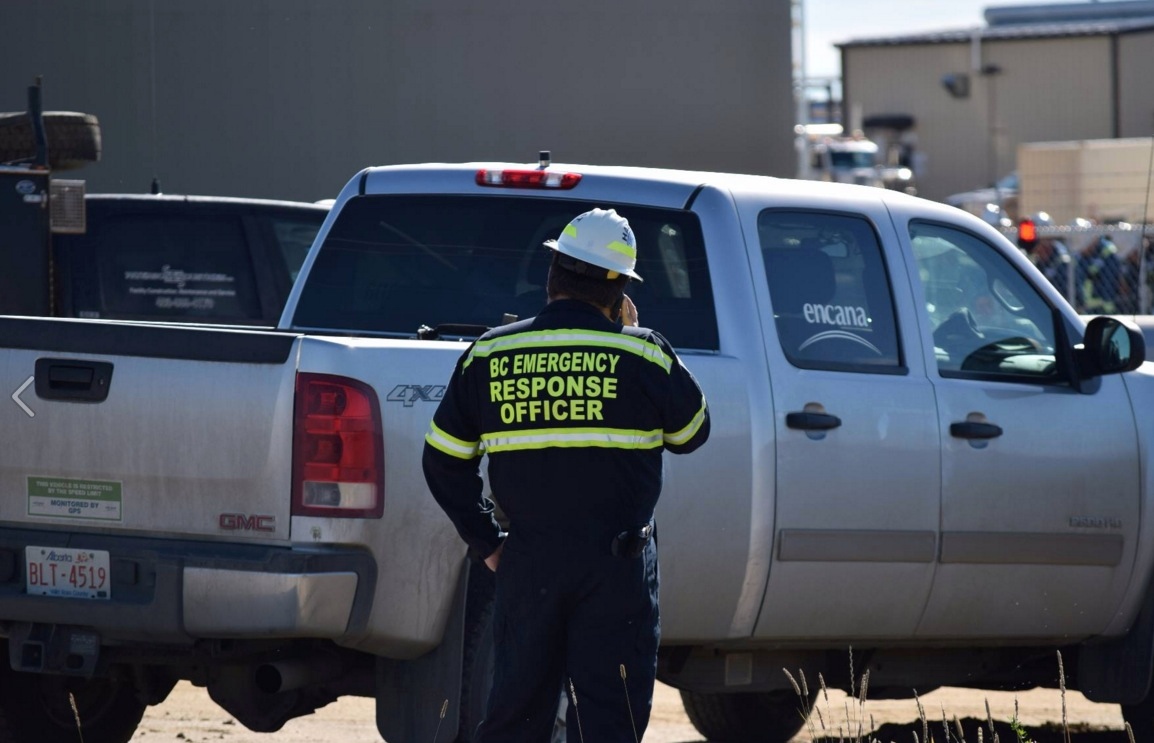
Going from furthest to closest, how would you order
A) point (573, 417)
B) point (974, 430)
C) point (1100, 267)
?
point (1100, 267) → point (974, 430) → point (573, 417)

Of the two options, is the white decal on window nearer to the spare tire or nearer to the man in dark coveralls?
the man in dark coveralls

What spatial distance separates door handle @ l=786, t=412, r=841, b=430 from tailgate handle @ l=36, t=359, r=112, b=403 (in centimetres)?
202

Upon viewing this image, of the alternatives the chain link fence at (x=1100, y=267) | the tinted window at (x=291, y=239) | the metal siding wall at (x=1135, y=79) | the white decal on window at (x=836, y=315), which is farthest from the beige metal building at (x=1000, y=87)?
the white decal on window at (x=836, y=315)

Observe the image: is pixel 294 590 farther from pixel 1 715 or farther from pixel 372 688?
pixel 1 715

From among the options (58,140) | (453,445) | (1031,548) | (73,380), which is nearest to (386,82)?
(58,140)

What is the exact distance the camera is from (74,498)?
500 centimetres

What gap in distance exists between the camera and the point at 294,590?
4727 mm

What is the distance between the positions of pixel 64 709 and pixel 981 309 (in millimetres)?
3346

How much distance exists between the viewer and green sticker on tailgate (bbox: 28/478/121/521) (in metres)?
4.96

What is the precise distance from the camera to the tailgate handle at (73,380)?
4.95 meters

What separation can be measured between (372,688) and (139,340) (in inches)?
47.6

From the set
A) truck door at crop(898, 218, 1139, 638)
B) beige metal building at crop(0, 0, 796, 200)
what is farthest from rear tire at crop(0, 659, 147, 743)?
beige metal building at crop(0, 0, 796, 200)

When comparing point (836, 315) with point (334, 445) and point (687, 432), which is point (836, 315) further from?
point (334, 445)

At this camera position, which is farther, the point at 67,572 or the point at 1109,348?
the point at 1109,348
